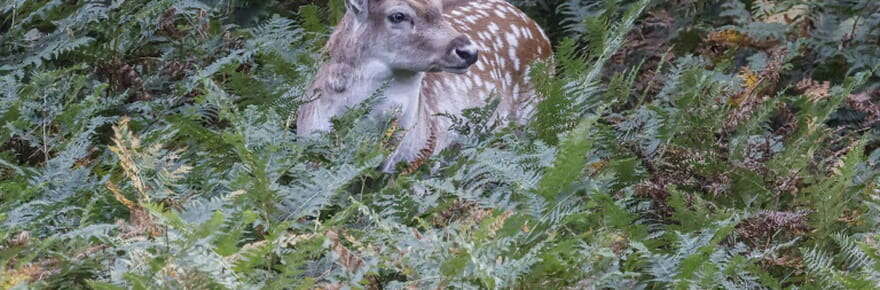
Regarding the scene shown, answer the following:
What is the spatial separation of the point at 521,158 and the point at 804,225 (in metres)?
1.15

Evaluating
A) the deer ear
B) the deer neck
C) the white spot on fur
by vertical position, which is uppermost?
the deer ear

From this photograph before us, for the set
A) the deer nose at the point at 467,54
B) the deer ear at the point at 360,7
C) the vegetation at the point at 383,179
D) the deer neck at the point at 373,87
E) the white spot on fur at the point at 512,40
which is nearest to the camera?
the vegetation at the point at 383,179

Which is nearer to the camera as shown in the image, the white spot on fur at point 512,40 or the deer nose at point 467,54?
the deer nose at point 467,54

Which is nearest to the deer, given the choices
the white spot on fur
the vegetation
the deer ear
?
the deer ear

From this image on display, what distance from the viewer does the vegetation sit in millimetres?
4105

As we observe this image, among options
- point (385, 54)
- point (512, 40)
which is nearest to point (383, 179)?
point (385, 54)

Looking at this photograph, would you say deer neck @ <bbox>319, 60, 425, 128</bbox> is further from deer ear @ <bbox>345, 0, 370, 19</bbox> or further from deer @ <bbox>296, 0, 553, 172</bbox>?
deer ear @ <bbox>345, 0, 370, 19</bbox>

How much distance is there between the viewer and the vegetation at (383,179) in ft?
13.5

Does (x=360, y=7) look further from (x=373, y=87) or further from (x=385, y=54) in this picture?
(x=373, y=87)

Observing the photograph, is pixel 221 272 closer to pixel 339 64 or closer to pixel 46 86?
pixel 46 86

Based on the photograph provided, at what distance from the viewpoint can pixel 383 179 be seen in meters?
5.61

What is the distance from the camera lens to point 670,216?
5.71 m

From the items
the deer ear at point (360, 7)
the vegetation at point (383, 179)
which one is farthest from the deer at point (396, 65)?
the vegetation at point (383, 179)

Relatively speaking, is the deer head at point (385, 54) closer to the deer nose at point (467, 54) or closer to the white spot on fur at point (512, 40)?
the deer nose at point (467, 54)
